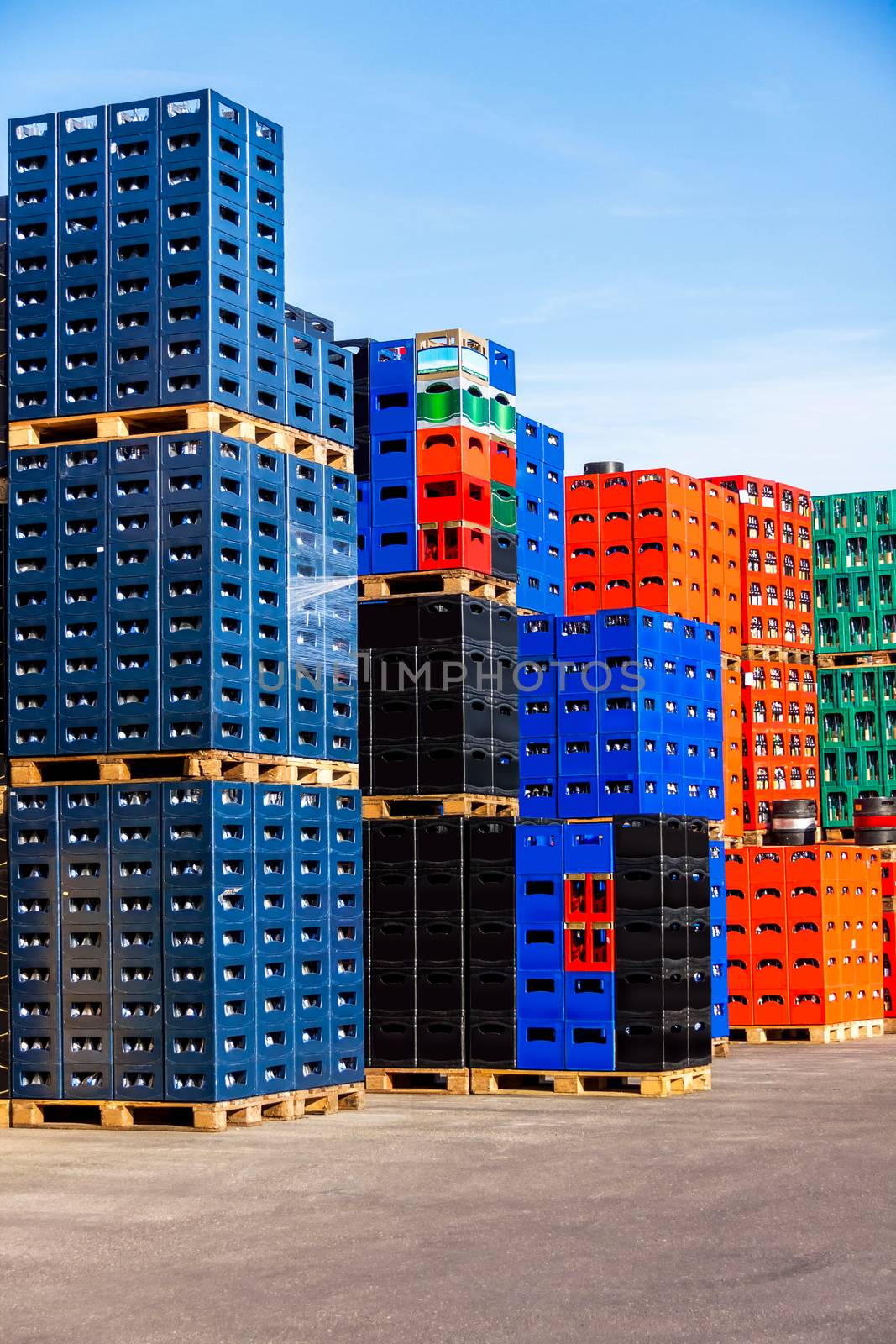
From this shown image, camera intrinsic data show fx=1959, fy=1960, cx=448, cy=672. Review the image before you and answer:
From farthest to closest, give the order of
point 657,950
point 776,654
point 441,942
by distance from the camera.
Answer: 1. point 776,654
2. point 441,942
3. point 657,950

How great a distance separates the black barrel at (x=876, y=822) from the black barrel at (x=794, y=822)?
177 cm

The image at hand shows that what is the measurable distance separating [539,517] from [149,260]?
17.4 ft

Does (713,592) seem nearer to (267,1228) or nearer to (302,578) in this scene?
(302,578)

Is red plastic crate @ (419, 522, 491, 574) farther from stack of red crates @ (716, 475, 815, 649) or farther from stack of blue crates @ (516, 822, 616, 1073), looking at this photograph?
stack of red crates @ (716, 475, 815, 649)

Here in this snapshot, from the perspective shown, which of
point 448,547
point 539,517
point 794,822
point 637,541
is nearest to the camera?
point 448,547

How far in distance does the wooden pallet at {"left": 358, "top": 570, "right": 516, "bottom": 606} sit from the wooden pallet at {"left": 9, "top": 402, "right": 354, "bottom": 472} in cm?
174

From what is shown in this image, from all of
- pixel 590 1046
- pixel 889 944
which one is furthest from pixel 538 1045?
pixel 889 944

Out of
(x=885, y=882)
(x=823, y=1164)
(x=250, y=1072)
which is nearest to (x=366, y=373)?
(x=250, y=1072)

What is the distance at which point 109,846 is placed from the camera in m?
14.0

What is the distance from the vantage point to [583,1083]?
16.2m

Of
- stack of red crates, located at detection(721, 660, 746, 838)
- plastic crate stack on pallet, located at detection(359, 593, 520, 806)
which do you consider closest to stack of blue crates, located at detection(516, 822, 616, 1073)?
plastic crate stack on pallet, located at detection(359, 593, 520, 806)

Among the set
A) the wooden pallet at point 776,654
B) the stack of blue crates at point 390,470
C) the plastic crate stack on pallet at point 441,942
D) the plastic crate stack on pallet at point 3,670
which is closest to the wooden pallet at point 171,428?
the plastic crate stack on pallet at point 3,670

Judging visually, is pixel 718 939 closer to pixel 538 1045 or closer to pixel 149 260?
pixel 538 1045

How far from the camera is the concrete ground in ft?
24.4
